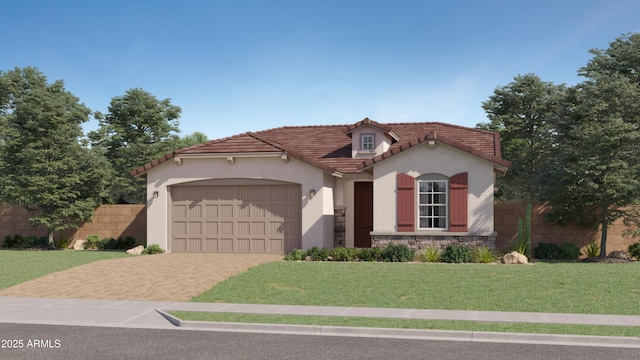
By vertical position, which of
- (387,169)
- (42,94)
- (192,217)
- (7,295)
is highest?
(42,94)

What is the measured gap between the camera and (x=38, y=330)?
10555 millimetres

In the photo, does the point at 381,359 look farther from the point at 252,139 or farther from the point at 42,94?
the point at 42,94

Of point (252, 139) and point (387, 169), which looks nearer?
point (387, 169)

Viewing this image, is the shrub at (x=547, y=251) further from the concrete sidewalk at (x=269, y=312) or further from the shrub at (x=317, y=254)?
the concrete sidewalk at (x=269, y=312)

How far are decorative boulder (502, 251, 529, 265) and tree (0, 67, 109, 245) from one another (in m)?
18.0

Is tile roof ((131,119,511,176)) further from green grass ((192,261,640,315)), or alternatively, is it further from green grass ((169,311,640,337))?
green grass ((169,311,640,337))

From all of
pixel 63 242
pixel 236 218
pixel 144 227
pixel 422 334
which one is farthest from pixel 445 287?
pixel 63 242

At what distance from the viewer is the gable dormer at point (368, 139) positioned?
1017 inches

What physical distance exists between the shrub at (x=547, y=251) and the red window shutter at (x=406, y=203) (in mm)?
4867

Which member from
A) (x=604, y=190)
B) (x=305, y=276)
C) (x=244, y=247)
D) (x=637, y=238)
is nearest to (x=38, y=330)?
(x=305, y=276)

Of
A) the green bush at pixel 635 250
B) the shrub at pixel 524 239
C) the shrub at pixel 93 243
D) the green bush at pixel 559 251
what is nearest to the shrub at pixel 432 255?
the shrub at pixel 524 239

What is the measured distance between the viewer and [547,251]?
73.7 ft

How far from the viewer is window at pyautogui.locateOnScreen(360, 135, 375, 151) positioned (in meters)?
26.1

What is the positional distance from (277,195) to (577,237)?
11.3 metres
